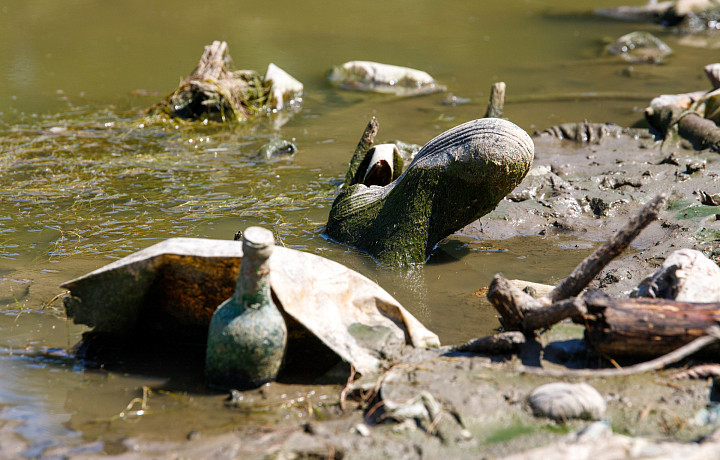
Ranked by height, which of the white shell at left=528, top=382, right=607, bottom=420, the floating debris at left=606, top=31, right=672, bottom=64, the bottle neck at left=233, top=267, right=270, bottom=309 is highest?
the floating debris at left=606, top=31, right=672, bottom=64

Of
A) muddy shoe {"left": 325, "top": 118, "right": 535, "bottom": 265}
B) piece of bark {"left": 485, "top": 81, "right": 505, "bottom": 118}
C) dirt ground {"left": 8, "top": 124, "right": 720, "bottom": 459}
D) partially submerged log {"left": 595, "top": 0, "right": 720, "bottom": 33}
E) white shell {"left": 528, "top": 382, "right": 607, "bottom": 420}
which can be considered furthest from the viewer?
partially submerged log {"left": 595, "top": 0, "right": 720, "bottom": 33}

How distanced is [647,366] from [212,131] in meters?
6.57

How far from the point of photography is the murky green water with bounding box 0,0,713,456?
374 cm

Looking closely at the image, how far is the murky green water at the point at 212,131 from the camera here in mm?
→ 3738

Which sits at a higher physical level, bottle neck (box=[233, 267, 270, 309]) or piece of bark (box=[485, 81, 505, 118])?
piece of bark (box=[485, 81, 505, 118])

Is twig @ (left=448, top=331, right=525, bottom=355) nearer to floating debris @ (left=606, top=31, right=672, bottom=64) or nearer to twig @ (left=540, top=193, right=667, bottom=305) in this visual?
twig @ (left=540, top=193, right=667, bottom=305)

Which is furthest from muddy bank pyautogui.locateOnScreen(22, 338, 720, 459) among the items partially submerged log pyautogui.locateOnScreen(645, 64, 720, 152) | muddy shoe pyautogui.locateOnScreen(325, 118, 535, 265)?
partially submerged log pyautogui.locateOnScreen(645, 64, 720, 152)

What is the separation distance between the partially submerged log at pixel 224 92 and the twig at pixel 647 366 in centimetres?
653

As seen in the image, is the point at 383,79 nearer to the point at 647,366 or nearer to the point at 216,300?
the point at 216,300

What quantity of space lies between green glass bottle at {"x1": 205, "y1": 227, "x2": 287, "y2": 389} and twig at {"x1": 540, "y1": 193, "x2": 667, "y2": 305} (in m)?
1.32

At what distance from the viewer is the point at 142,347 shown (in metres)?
3.41

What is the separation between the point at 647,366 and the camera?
8.85ft

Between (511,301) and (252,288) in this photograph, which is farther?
(511,301)

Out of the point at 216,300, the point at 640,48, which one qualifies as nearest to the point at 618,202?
the point at 216,300
